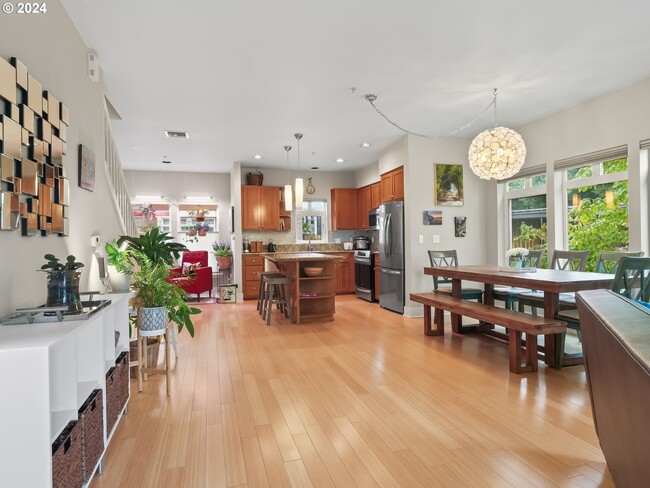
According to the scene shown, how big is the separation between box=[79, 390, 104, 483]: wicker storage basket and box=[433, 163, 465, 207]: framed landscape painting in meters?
4.93

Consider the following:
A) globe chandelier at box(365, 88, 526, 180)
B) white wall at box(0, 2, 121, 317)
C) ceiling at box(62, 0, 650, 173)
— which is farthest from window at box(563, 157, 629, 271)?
white wall at box(0, 2, 121, 317)

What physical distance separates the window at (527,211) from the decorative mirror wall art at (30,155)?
17.4 feet

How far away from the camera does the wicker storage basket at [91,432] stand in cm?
164

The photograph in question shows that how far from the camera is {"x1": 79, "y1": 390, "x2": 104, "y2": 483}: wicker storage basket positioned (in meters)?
1.64

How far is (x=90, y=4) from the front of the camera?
2479mm

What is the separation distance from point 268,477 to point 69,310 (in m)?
1.23

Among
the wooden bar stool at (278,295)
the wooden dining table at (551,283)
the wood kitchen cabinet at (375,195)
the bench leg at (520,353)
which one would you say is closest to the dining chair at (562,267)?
the wooden dining table at (551,283)

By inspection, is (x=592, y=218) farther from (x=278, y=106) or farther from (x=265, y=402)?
(x=265, y=402)

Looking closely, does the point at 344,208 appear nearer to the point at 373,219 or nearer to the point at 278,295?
the point at 373,219

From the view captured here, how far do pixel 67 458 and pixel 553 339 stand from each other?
352 cm

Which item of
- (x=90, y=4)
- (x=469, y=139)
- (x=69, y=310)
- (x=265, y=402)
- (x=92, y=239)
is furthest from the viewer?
(x=469, y=139)

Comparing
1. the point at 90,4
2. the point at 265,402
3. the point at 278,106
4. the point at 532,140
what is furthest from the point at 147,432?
the point at 532,140

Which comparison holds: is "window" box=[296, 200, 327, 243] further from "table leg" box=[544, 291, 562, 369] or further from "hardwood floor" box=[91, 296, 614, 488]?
"table leg" box=[544, 291, 562, 369]

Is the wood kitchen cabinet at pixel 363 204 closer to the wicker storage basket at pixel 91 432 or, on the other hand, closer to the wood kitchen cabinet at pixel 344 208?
the wood kitchen cabinet at pixel 344 208
